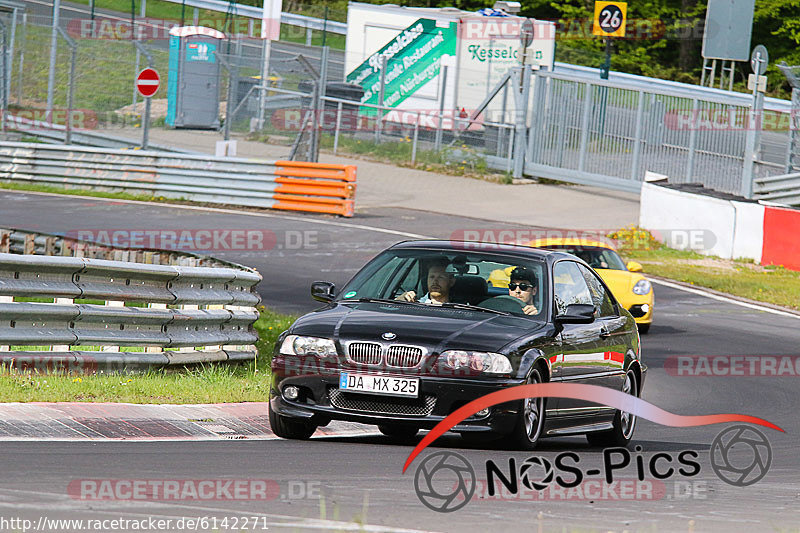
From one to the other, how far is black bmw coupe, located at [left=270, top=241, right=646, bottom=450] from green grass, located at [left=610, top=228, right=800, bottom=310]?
520 inches

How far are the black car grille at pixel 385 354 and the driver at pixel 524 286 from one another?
122 cm

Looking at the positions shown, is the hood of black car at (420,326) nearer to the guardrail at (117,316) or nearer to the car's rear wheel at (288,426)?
the car's rear wheel at (288,426)

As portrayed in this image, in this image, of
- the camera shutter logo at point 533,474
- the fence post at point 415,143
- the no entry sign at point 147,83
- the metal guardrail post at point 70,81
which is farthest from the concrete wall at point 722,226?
the camera shutter logo at point 533,474

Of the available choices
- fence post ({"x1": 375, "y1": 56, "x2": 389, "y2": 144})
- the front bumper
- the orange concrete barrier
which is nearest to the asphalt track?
the front bumper

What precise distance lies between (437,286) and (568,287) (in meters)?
0.99

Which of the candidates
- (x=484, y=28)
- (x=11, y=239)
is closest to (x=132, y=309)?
(x=11, y=239)

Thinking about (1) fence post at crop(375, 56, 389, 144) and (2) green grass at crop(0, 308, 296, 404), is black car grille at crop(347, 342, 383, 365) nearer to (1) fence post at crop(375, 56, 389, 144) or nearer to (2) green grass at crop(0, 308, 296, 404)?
(2) green grass at crop(0, 308, 296, 404)

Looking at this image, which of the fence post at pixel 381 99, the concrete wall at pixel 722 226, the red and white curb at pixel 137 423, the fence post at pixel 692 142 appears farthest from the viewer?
the fence post at pixel 381 99

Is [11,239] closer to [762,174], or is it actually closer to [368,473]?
[368,473]

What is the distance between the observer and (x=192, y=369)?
38.6ft

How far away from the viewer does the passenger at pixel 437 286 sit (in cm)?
916

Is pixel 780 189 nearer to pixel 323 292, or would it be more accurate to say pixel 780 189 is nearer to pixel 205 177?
pixel 205 177

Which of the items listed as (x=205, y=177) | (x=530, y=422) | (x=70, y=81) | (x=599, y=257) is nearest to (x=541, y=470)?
(x=530, y=422)

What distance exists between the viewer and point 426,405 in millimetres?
8148
